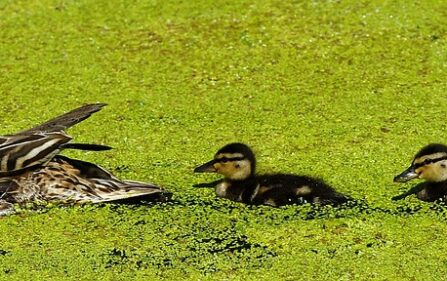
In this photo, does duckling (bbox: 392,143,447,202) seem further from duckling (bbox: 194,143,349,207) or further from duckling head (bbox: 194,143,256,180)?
duckling head (bbox: 194,143,256,180)

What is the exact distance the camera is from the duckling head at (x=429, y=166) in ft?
14.8

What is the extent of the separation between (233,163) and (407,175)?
2.34 ft

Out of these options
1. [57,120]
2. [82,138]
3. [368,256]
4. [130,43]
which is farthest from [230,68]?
[368,256]

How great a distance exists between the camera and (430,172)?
4.53 metres

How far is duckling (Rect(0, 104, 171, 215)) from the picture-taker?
4.41 m

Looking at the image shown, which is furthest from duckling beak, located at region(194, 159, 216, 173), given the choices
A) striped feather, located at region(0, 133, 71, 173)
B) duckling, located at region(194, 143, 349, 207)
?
striped feather, located at region(0, 133, 71, 173)

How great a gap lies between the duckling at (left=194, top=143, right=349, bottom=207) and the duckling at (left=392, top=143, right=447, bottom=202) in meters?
0.29

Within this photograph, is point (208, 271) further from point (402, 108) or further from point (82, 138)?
point (402, 108)

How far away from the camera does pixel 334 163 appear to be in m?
4.88

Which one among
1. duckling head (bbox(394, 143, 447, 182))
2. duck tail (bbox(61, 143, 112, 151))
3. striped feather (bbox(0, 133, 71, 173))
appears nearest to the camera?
striped feather (bbox(0, 133, 71, 173))

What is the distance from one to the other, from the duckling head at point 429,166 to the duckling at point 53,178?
997 millimetres

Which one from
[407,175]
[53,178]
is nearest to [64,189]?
[53,178]

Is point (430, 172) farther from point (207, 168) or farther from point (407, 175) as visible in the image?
point (207, 168)

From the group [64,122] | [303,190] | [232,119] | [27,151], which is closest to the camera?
[27,151]
